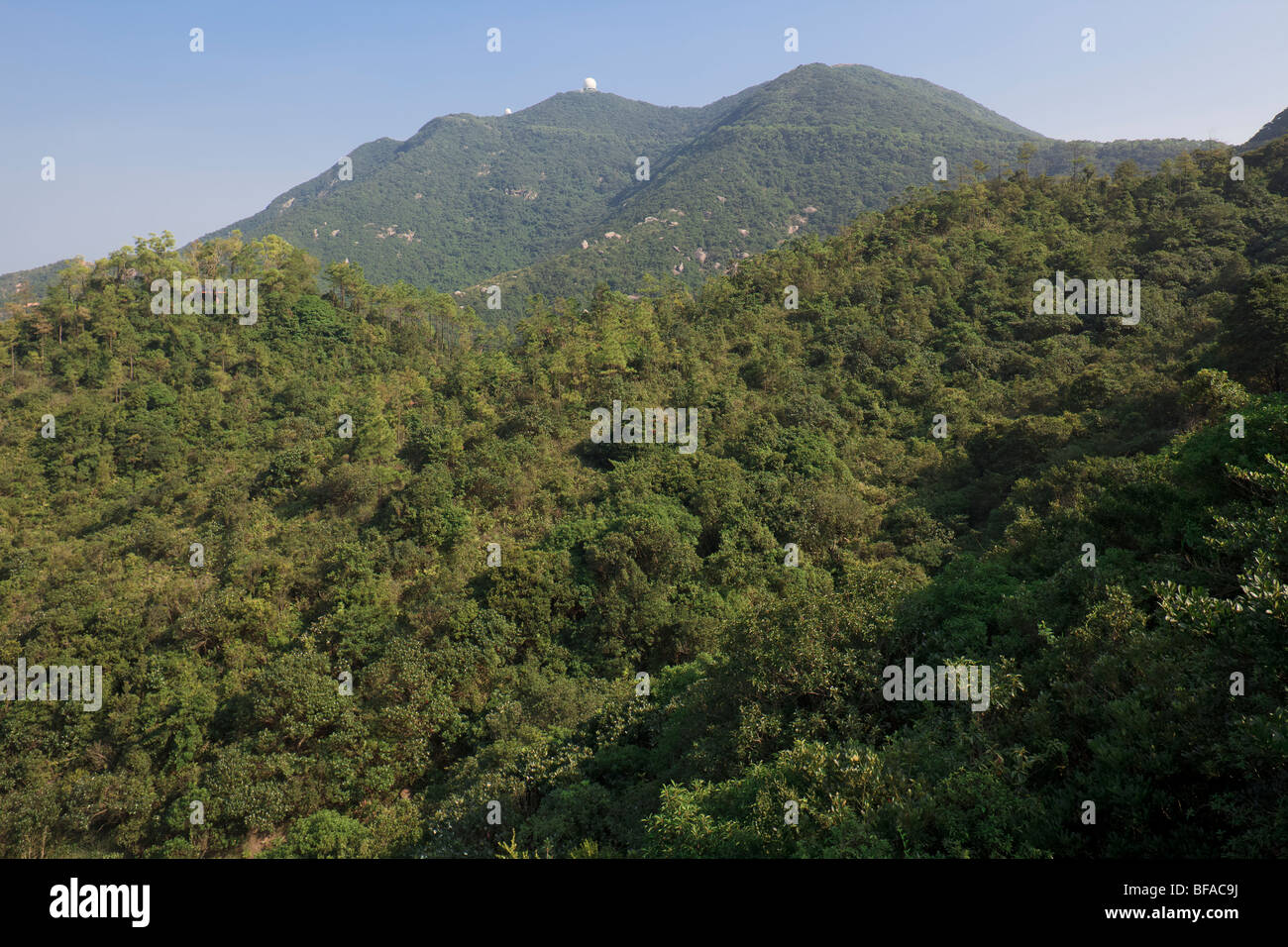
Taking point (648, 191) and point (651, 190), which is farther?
point (648, 191)

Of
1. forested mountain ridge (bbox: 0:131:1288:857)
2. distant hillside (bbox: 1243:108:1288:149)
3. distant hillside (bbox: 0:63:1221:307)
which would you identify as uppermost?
distant hillside (bbox: 0:63:1221:307)

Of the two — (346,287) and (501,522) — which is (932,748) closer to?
(501,522)

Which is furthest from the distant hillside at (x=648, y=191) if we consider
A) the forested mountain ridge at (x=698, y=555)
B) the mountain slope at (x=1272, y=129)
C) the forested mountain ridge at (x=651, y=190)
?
the forested mountain ridge at (x=698, y=555)

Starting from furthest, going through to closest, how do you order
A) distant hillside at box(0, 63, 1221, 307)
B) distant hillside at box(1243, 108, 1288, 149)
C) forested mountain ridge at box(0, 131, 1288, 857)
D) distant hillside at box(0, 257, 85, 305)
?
distant hillside at box(0, 63, 1221, 307)
distant hillside at box(0, 257, 85, 305)
distant hillside at box(1243, 108, 1288, 149)
forested mountain ridge at box(0, 131, 1288, 857)

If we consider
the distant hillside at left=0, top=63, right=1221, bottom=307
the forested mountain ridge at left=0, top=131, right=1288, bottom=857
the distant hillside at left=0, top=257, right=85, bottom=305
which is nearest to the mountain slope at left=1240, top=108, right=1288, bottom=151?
the distant hillside at left=0, top=63, right=1221, bottom=307

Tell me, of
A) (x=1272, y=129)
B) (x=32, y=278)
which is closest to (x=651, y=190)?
(x=1272, y=129)

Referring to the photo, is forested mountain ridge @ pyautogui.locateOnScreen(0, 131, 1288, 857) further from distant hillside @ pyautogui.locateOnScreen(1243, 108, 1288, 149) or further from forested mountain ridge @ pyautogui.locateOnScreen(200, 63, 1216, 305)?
forested mountain ridge @ pyautogui.locateOnScreen(200, 63, 1216, 305)

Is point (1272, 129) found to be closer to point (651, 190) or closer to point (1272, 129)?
point (1272, 129)

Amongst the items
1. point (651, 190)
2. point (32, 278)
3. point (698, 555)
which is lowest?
point (698, 555)

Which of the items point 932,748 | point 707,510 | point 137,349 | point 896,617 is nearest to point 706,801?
point 932,748
